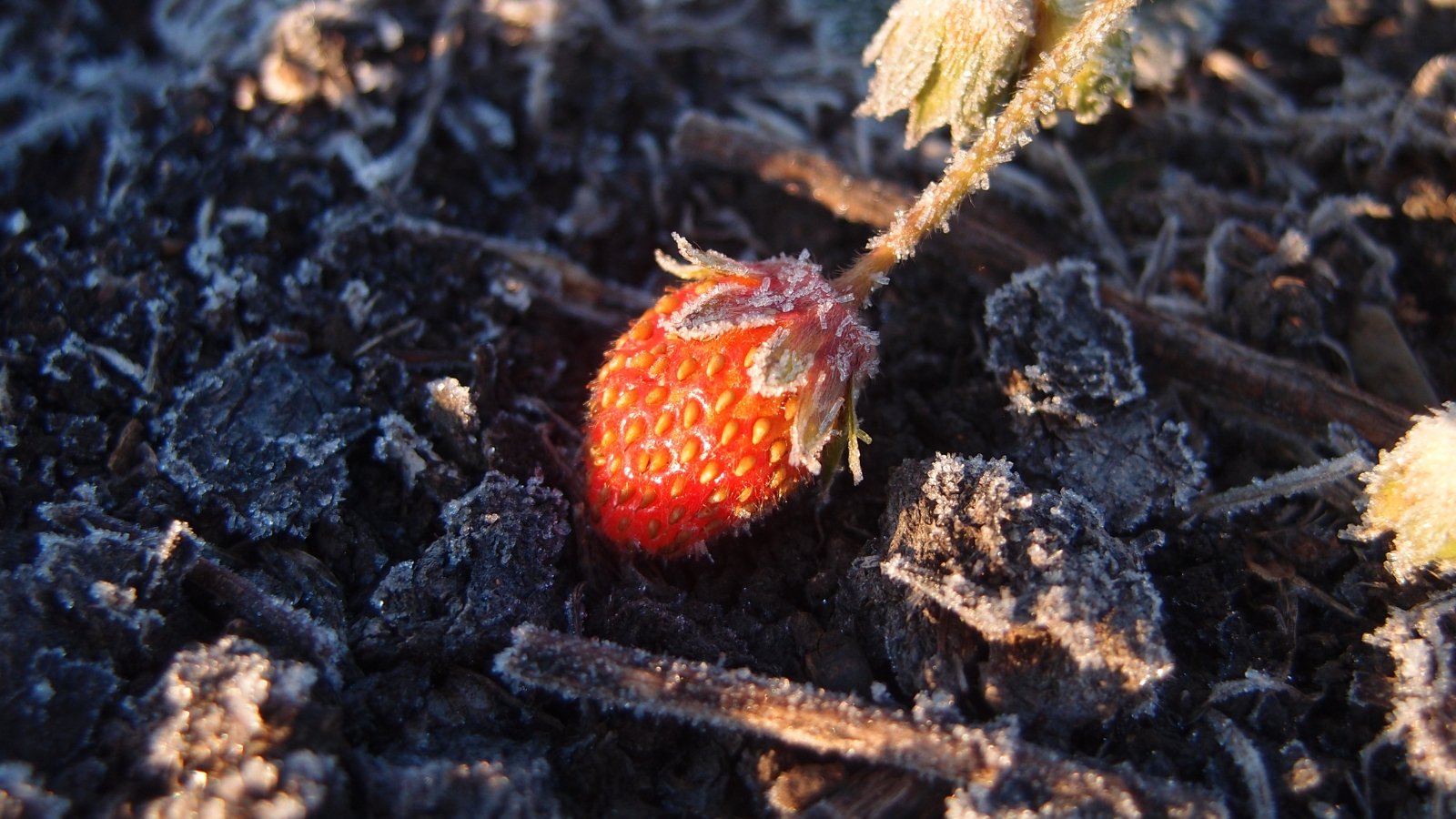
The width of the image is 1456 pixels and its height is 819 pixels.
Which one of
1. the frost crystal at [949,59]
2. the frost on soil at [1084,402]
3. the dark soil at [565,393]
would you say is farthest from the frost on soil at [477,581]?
the frost crystal at [949,59]

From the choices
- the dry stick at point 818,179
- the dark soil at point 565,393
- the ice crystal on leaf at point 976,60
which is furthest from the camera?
the dry stick at point 818,179

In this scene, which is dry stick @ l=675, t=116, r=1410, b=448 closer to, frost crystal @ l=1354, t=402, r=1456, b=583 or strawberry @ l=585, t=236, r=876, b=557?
frost crystal @ l=1354, t=402, r=1456, b=583

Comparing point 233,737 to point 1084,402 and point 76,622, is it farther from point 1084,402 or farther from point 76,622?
point 1084,402

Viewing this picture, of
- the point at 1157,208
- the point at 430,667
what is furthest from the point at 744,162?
the point at 430,667

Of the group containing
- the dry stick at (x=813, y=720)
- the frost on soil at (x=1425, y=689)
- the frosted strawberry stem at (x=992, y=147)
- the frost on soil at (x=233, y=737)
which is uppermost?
the frosted strawberry stem at (x=992, y=147)

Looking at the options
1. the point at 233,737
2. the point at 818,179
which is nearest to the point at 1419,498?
the point at 818,179

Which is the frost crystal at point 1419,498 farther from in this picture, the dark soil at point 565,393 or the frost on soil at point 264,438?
the frost on soil at point 264,438

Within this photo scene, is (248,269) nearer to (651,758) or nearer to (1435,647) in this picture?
(651,758)

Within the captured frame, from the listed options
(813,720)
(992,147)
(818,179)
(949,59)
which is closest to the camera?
(813,720)
